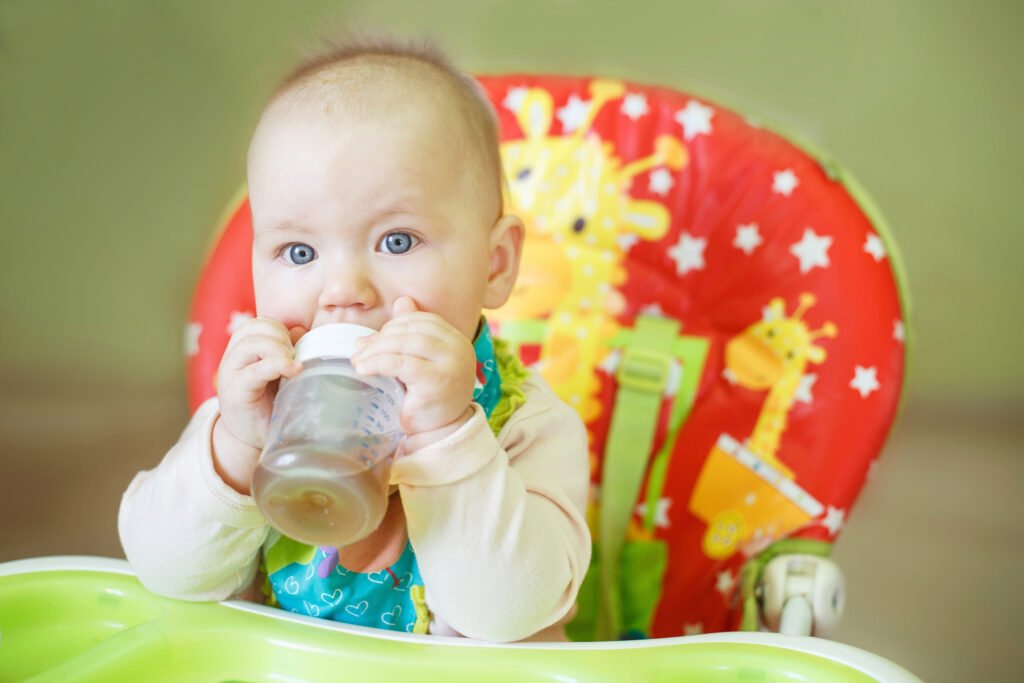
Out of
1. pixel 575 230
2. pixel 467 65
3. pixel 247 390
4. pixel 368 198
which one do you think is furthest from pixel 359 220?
pixel 467 65

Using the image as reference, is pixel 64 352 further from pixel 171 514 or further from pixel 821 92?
pixel 821 92

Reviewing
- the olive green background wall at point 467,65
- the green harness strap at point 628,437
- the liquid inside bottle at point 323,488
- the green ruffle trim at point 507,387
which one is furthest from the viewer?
the olive green background wall at point 467,65

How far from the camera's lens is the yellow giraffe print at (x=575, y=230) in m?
0.92

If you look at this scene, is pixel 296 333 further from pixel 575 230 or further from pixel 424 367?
pixel 575 230

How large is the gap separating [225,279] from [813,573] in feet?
1.82

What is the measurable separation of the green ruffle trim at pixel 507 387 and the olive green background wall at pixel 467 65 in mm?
754

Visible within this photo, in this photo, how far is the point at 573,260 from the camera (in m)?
0.93

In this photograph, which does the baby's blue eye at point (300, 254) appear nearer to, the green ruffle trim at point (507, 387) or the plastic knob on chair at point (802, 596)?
the green ruffle trim at point (507, 387)

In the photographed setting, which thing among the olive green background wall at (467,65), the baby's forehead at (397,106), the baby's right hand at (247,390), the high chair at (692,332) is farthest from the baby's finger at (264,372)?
the olive green background wall at (467,65)

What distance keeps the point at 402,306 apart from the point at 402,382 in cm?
7

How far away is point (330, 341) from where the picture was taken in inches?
20.1

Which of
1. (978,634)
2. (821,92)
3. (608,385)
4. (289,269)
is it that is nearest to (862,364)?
(608,385)

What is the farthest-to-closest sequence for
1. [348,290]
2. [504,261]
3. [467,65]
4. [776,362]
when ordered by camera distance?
1. [467,65]
2. [776,362]
3. [504,261]
4. [348,290]

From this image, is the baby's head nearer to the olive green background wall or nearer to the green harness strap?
A: the green harness strap
